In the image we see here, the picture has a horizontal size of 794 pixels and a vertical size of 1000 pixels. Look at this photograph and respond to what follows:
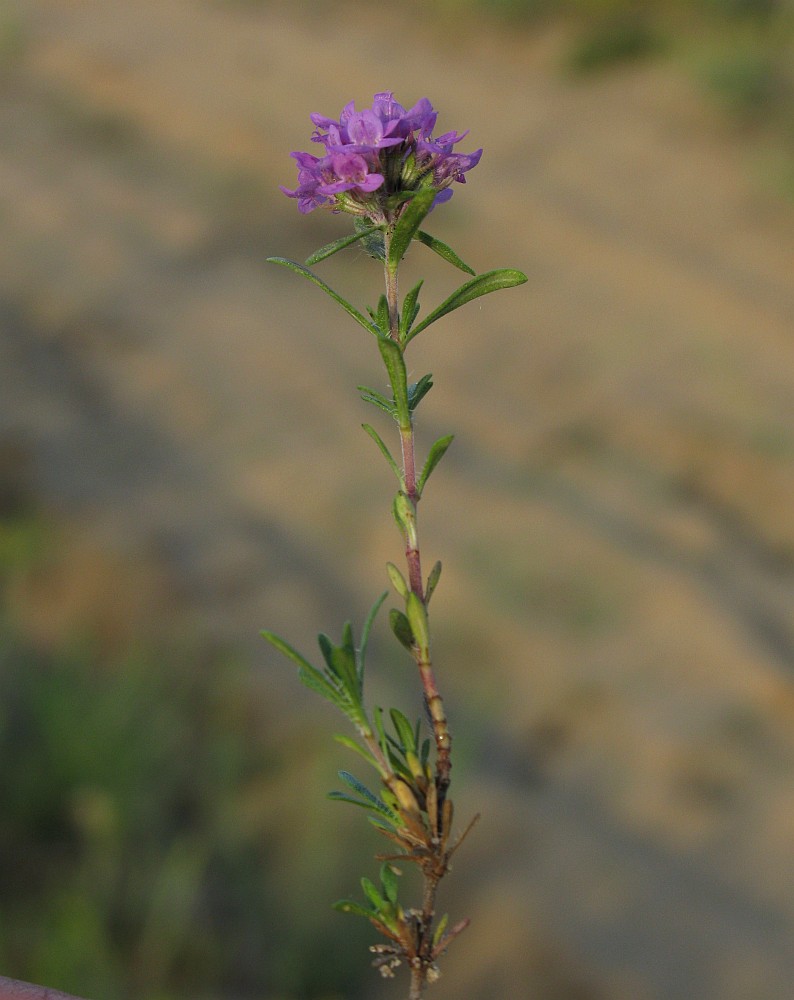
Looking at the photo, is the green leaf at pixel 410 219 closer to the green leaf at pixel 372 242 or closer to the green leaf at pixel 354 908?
the green leaf at pixel 372 242

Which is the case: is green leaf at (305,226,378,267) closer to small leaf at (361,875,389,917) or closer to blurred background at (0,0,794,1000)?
small leaf at (361,875,389,917)

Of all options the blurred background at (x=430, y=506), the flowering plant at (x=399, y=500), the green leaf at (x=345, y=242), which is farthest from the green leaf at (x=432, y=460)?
the blurred background at (x=430, y=506)

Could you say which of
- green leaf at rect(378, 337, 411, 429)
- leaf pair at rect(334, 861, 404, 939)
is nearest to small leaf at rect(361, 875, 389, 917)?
leaf pair at rect(334, 861, 404, 939)

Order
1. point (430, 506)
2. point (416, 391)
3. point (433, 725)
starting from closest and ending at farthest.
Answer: point (433, 725) < point (416, 391) < point (430, 506)

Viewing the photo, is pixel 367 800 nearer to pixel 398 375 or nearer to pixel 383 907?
pixel 383 907

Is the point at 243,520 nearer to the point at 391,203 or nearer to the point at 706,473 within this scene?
the point at 706,473

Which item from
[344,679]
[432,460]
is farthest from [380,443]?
[344,679]
